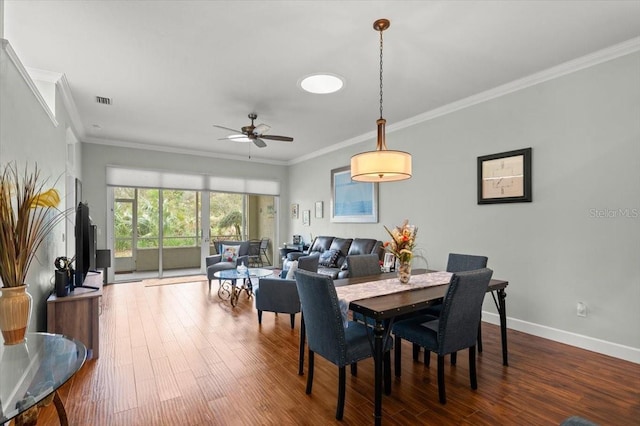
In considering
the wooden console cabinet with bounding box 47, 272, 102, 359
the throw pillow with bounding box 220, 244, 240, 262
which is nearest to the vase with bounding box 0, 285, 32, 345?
the wooden console cabinet with bounding box 47, 272, 102, 359

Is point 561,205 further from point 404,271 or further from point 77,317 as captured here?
point 77,317

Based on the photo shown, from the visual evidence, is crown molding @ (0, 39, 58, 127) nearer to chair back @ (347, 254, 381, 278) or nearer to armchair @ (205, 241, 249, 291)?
chair back @ (347, 254, 381, 278)

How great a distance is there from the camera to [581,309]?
329cm

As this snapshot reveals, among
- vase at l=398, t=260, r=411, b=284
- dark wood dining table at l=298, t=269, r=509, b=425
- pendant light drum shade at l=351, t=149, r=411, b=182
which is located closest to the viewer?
dark wood dining table at l=298, t=269, r=509, b=425

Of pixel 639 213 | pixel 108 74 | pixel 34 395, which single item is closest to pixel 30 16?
pixel 108 74

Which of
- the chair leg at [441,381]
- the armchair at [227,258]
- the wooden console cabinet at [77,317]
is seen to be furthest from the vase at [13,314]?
the armchair at [227,258]

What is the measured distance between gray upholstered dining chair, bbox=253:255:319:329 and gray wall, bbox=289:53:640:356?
2295 mm

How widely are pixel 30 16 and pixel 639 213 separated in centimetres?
560

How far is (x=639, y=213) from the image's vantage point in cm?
296

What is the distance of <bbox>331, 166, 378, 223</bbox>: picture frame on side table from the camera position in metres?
6.05

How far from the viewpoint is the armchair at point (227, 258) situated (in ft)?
19.3

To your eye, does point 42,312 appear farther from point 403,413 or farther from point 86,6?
point 403,413

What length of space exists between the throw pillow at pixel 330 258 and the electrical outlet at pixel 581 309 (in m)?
3.58

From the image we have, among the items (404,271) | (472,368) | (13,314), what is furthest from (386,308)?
(13,314)
